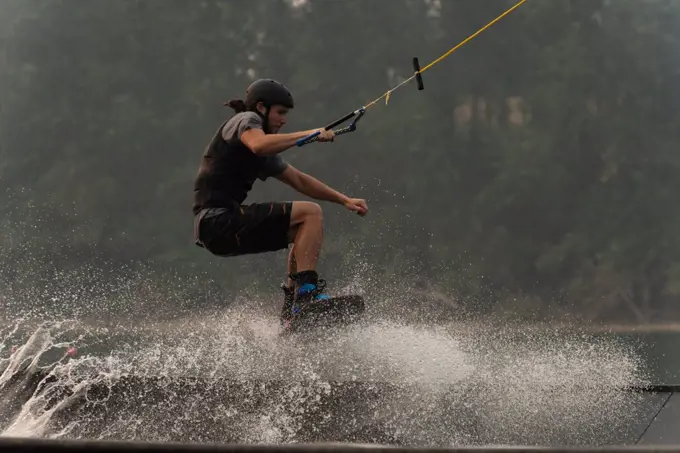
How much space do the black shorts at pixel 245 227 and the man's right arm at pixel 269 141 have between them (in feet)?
1.77

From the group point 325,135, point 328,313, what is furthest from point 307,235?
point 325,135

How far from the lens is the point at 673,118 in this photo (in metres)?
62.9

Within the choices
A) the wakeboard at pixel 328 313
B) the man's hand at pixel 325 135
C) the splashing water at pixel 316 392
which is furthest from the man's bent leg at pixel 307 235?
the man's hand at pixel 325 135

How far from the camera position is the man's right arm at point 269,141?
5.75 m

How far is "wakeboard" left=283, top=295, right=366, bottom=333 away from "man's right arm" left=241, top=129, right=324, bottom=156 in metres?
1.16

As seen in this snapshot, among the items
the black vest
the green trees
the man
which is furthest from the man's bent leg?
the green trees

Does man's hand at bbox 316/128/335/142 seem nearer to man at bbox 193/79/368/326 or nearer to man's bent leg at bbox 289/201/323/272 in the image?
man at bbox 193/79/368/326

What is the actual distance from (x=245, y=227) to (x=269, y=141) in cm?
77

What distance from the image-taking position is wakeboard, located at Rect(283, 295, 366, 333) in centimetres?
615

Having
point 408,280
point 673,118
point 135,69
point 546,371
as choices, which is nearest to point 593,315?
point 408,280

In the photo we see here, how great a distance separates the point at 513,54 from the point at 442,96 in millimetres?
7092

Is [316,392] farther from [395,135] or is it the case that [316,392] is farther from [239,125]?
[395,135]

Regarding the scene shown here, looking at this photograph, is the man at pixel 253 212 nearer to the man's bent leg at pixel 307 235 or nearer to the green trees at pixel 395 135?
the man's bent leg at pixel 307 235

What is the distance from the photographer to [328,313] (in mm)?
6184
